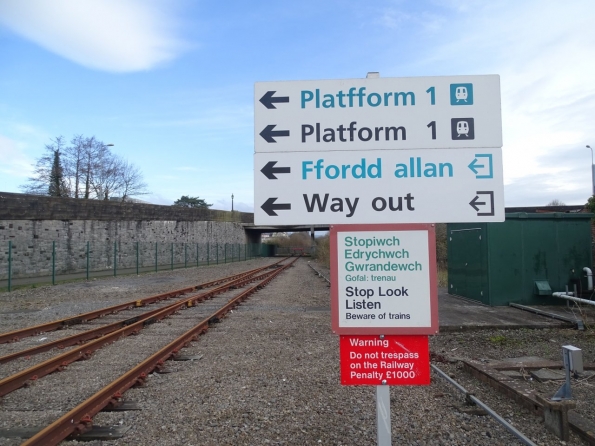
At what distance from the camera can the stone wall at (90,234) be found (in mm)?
26016

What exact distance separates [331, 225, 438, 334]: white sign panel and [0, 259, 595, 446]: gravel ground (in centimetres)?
179

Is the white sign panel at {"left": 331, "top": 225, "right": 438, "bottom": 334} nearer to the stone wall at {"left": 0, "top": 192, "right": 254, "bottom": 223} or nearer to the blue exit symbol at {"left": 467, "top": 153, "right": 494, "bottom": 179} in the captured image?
the blue exit symbol at {"left": 467, "top": 153, "right": 494, "bottom": 179}

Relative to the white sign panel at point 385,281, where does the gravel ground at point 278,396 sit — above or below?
below

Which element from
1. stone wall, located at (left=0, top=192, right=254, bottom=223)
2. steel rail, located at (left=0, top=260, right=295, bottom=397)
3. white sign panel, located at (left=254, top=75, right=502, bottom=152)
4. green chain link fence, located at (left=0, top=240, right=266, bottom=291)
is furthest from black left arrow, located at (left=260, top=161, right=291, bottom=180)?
stone wall, located at (left=0, top=192, right=254, bottom=223)

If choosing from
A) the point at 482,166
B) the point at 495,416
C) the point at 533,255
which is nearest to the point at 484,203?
the point at 482,166

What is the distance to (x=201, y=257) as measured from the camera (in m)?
45.5

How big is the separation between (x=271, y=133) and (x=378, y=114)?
2.35 ft

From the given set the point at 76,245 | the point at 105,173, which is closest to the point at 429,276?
the point at 76,245

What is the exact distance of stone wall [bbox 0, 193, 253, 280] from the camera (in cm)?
2602

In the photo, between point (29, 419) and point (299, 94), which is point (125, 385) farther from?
point (299, 94)

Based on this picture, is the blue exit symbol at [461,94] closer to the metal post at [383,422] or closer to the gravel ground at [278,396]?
the metal post at [383,422]

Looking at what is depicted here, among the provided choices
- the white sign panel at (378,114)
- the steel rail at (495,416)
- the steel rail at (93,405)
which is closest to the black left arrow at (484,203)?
the white sign panel at (378,114)

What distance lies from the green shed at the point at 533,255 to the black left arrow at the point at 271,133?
34.4ft

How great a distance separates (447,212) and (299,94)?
1.24 meters
